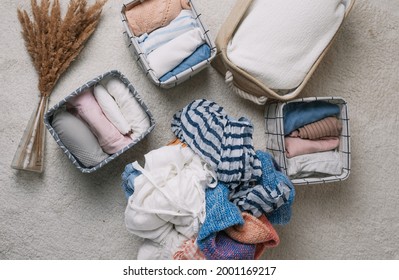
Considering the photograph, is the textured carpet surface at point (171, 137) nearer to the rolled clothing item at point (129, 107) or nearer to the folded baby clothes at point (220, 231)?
the rolled clothing item at point (129, 107)

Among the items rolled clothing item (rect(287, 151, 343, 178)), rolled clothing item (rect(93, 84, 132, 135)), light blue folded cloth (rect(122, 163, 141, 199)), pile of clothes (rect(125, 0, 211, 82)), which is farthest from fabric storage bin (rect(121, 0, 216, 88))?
rolled clothing item (rect(287, 151, 343, 178))

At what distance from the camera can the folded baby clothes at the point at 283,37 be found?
1057 millimetres

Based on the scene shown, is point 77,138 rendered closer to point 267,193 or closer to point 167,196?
point 167,196

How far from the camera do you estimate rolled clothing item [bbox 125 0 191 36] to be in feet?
3.63

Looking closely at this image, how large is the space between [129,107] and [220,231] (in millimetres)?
402

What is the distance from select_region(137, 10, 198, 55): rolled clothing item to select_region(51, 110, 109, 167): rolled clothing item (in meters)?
0.27

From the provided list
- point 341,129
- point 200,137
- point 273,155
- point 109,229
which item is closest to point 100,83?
point 200,137

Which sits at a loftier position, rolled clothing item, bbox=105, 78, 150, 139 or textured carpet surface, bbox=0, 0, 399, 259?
rolled clothing item, bbox=105, 78, 150, 139

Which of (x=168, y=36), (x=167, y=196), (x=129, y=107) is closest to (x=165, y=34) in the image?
(x=168, y=36)

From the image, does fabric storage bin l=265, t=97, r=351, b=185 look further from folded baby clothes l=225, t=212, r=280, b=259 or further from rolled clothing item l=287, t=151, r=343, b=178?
folded baby clothes l=225, t=212, r=280, b=259

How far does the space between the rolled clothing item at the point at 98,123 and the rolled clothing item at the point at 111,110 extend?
11 mm

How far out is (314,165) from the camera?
3.71 ft

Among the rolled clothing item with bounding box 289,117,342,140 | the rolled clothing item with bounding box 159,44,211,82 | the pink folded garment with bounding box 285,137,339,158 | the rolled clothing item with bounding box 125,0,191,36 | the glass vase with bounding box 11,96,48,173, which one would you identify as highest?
the rolled clothing item with bounding box 125,0,191,36
